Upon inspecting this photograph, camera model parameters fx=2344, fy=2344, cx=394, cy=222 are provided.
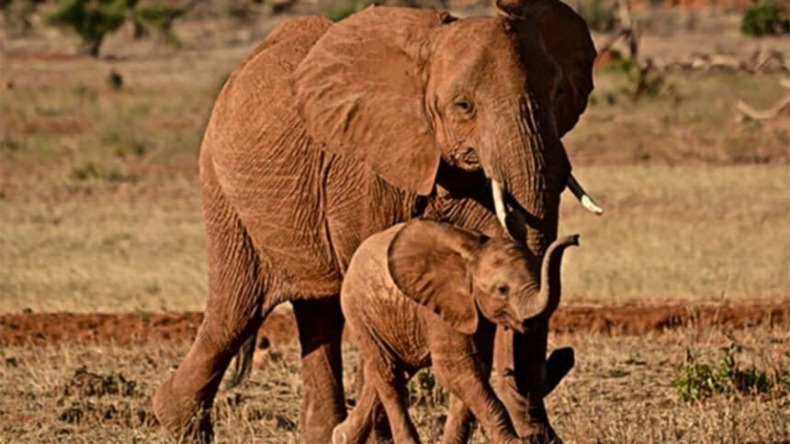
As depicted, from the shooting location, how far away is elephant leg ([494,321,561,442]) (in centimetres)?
873

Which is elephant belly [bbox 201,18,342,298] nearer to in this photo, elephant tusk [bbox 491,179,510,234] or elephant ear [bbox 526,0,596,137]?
elephant ear [bbox 526,0,596,137]

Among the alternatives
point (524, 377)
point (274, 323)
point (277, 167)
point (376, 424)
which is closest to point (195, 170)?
point (274, 323)

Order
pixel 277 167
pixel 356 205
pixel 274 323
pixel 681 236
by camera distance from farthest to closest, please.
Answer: pixel 681 236
pixel 274 323
pixel 277 167
pixel 356 205

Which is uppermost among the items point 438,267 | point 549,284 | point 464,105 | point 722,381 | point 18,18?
point 464,105

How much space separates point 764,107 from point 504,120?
27.0 metres

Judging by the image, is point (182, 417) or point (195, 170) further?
point (195, 170)

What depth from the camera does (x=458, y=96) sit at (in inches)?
341

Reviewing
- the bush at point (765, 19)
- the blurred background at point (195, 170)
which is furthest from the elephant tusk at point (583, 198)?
the bush at point (765, 19)

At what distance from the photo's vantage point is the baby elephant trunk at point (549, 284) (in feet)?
25.1

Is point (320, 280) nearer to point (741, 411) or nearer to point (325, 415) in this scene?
point (325, 415)

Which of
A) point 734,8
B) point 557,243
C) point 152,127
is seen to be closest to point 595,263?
point 557,243

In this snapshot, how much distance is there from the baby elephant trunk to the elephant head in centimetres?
46

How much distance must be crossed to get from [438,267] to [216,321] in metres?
2.44

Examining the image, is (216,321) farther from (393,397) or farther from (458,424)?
(458,424)
